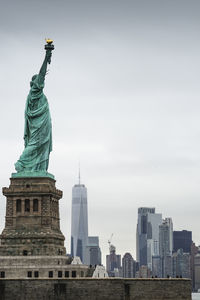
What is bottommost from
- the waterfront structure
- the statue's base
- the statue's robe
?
the waterfront structure

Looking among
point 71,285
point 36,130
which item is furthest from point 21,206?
point 71,285

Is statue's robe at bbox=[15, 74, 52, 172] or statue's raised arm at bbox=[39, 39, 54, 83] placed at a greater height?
statue's raised arm at bbox=[39, 39, 54, 83]

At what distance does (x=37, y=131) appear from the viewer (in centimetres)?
13538

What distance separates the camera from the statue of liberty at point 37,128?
440ft

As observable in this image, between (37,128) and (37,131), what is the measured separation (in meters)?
0.45

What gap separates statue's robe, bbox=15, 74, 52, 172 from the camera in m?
134

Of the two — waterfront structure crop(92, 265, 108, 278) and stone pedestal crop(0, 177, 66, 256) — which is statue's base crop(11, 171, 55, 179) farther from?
waterfront structure crop(92, 265, 108, 278)

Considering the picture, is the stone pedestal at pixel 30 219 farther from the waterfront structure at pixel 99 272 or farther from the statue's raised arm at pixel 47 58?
the statue's raised arm at pixel 47 58

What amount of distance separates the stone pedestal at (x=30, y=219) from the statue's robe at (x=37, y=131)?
110 inches

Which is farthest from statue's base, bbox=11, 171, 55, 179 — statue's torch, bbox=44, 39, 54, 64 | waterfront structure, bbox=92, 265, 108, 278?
statue's torch, bbox=44, 39, 54, 64

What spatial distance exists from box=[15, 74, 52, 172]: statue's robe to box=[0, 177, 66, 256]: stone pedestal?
110 inches

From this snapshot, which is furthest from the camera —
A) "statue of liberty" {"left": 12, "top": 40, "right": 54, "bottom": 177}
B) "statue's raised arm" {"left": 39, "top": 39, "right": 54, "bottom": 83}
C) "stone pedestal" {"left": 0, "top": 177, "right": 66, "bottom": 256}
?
"statue's raised arm" {"left": 39, "top": 39, "right": 54, "bottom": 83}

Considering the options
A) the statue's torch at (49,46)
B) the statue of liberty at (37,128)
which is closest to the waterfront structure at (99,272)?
the statue of liberty at (37,128)

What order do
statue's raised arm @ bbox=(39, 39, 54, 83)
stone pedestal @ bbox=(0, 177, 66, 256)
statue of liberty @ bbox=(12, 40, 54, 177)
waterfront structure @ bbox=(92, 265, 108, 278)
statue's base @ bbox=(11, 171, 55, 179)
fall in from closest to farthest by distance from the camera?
1. stone pedestal @ bbox=(0, 177, 66, 256)
2. waterfront structure @ bbox=(92, 265, 108, 278)
3. statue's base @ bbox=(11, 171, 55, 179)
4. statue of liberty @ bbox=(12, 40, 54, 177)
5. statue's raised arm @ bbox=(39, 39, 54, 83)
